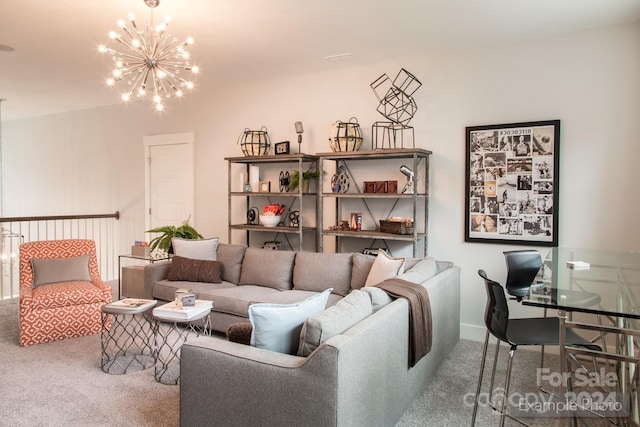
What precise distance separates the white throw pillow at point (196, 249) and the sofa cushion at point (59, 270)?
89cm

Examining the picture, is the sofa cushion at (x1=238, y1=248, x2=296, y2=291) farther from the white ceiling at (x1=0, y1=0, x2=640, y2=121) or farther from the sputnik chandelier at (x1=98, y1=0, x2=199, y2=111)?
the white ceiling at (x1=0, y1=0, x2=640, y2=121)

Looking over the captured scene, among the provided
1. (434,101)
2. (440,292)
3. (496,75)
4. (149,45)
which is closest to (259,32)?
(149,45)

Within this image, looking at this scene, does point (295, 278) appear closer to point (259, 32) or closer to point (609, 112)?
point (259, 32)

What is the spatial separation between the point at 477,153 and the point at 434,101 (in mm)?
682

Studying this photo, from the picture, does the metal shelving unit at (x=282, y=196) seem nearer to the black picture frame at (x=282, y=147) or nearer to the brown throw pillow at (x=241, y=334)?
the black picture frame at (x=282, y=147)

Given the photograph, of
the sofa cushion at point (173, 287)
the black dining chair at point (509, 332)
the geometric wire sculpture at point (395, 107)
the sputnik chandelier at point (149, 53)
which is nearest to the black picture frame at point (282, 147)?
the geometric wire sculpture at point (395, 107)

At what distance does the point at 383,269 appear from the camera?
12.0 feet

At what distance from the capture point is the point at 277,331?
7.43ft

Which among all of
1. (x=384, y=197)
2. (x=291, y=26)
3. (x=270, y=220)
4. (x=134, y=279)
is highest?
(x=291, y=26)

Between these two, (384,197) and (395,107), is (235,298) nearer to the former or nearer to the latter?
(384,197)

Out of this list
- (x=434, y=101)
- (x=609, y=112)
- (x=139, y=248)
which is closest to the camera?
(x=609, y=112)

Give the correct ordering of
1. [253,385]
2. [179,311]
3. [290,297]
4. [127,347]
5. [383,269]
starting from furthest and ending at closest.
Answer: [290,297] < [127,347] < [383,269] < [179,311] < [253,385]

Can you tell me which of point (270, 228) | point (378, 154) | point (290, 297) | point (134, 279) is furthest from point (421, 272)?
point (134, 279)

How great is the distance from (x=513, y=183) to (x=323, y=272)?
1.90 m
